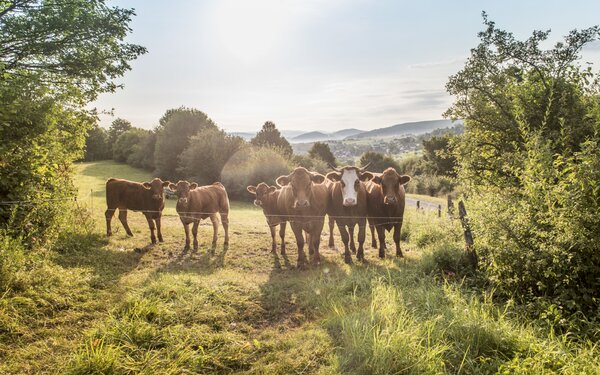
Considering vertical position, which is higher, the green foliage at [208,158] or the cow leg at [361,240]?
the green foliage at [208,158]

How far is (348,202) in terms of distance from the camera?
29.2 ft

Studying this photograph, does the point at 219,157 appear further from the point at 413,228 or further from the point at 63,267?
the point at 63,267

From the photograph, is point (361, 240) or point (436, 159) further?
point (436, 159)

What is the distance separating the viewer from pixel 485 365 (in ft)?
12.9

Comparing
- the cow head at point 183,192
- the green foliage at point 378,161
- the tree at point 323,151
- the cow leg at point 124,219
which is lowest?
the cow leg at point 124,219

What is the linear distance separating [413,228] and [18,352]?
12313mm

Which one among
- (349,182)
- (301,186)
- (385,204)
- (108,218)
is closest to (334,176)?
(349,182)

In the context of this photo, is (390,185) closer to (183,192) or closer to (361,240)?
(361,240)

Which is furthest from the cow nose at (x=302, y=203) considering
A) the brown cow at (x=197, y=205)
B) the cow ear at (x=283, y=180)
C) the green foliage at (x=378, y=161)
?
the green foliage at (x=378, y=161)

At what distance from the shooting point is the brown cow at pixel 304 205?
8.89 metres

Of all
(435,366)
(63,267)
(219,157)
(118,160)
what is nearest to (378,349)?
(435,366)

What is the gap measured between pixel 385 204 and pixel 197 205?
20.7 feet

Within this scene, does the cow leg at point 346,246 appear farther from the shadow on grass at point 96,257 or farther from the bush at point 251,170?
the bush at point 251,170

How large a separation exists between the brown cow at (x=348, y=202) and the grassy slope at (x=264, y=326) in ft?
6.70
